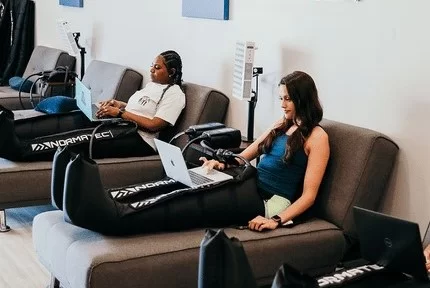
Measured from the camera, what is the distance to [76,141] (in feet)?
12.3

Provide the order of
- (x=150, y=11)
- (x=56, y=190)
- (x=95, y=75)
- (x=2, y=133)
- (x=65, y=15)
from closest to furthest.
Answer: (x=56, y=190) < (x=2, y=133) < (x=150, y=11) < (x=95, y=75) < (x=65, y=15)

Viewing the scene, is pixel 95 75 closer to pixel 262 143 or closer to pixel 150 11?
pixel 150 11

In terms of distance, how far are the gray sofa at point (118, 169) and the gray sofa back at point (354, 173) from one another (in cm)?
112

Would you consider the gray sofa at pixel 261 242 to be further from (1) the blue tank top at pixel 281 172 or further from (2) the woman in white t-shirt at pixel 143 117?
(2) the woman in white t-shirt at pixel 143 117

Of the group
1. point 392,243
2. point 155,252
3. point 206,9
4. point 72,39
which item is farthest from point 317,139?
point 72,39

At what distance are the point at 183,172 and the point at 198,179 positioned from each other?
0.10 m

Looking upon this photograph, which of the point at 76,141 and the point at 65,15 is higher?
the point at 65,15

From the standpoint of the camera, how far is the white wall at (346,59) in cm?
276

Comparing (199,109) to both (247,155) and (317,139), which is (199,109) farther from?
(317,139)

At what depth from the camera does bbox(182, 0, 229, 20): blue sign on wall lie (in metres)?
3.87

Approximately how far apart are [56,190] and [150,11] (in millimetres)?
2296

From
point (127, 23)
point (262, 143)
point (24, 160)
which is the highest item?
point (127, 23)

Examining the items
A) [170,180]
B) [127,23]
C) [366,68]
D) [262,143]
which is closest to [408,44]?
[366,68]

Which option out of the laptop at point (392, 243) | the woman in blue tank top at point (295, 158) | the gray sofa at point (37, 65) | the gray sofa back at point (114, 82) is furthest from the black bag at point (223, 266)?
the gray sofa at point (37, 65)
